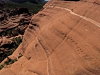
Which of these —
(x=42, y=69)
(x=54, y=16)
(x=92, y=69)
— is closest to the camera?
(x=92, y=69)

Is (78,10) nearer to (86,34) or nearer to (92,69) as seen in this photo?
(86,34)

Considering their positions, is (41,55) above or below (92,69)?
below

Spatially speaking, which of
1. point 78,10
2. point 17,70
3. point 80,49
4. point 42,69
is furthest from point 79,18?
point 17,70

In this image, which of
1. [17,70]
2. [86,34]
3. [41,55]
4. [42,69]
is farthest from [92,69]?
[17,70]

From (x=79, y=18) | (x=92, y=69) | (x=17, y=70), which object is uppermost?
(x=79, y=18)

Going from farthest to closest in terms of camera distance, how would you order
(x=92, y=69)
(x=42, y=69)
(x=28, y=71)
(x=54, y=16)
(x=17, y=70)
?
(x=54, y=16) → (x=17, y=70) → (x=28, y=71) → (x=42, y=69) → (x=92, y=69)

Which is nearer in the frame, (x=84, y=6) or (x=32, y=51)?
(x=84, y=6)
